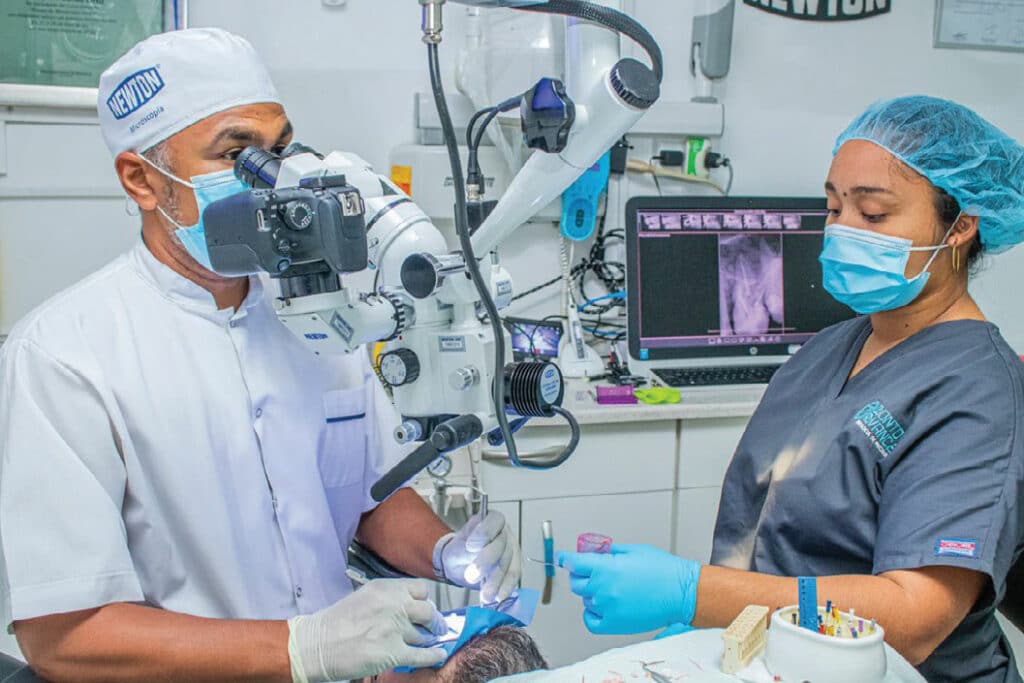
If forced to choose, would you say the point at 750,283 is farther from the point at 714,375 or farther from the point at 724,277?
the point at 714,375

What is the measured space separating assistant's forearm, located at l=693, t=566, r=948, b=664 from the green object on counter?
3.26ft

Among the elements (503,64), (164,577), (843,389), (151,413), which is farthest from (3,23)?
(843,389)

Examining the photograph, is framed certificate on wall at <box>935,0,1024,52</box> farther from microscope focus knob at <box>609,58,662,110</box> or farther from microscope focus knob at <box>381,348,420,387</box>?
microscope focus knob at <box>381,348,420,387</box>

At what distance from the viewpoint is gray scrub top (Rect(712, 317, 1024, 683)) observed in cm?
114

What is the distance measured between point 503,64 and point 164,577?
162cm

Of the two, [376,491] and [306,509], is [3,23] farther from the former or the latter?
[376,491]

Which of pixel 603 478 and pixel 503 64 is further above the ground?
pixel 503 64

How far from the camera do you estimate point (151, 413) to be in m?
1.19

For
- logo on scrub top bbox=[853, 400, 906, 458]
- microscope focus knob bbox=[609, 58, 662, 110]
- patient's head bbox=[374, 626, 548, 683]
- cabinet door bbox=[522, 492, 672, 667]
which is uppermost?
microscope focus knob bbox=[609, 58, 662, 110]

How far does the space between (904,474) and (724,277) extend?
1.36 metres

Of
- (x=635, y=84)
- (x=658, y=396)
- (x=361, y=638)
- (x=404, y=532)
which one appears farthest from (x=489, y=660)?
(x=658, y=396)

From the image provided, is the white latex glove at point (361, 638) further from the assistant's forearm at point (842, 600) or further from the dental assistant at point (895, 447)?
the assistant's forearm at point (842, 600)

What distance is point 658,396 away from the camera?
221 cm

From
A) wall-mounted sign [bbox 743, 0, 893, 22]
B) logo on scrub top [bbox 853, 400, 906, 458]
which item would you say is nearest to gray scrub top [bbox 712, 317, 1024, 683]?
logo on scrub top [bbox 853, 400, 906, 458]
